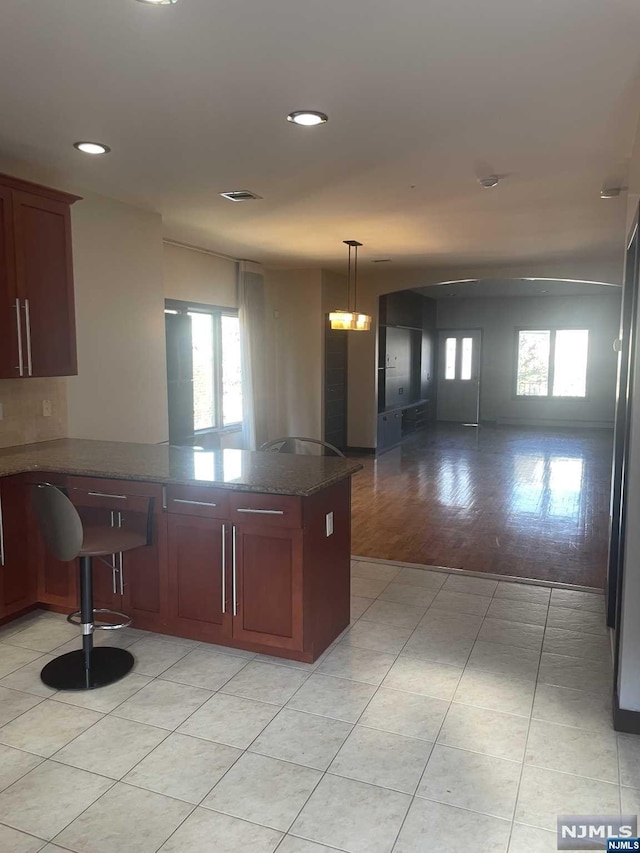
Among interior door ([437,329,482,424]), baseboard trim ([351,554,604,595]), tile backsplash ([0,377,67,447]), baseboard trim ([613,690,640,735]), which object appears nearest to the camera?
baseboard trim ([613,690,640,735])

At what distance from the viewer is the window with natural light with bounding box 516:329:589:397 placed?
12469 millimetres

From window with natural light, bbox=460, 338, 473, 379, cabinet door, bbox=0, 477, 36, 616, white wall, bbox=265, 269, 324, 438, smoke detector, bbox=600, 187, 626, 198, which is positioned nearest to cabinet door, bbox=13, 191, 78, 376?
cabinet door, bbox=0, 477, 36, 616

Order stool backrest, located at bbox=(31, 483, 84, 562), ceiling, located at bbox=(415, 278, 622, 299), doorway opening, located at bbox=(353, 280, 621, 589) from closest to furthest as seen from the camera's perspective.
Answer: stool backrest, located at bbox=(31, 483, 84, 562) → doorway opening, located at bbox=(353, 280, 621, 589) → ceiling, located at bbox=(415, 278, 622, 299)

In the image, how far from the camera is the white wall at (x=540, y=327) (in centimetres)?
1222

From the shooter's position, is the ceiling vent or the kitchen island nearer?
the kitchen island

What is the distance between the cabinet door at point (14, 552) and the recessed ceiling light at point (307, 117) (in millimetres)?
2355

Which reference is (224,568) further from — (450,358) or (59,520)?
(450,358)

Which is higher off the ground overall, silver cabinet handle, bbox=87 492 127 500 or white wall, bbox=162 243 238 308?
white wall, bbox=162 243 238 308

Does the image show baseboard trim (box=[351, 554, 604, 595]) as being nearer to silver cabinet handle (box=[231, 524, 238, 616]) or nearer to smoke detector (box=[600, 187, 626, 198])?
silver cabinet handle (box=[231, 524, 238, 616])

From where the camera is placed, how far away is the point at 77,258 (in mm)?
4148

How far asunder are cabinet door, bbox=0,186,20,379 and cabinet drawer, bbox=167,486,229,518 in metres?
1.19

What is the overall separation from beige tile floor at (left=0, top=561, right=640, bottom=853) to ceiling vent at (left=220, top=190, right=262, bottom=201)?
2.95 m

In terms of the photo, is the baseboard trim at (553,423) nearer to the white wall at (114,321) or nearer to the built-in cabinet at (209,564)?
the white wall at (114,321)

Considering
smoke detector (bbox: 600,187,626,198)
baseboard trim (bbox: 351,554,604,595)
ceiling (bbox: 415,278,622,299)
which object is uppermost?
ceiling (bbox: 415,278,622,299)
